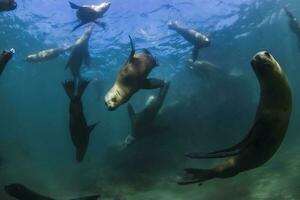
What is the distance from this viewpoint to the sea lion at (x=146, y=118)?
11572mm

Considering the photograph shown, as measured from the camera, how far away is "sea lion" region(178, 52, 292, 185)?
4539mm

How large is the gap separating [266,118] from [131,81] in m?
2.40

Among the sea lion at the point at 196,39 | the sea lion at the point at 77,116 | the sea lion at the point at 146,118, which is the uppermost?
the sea lion at the point at 77,116

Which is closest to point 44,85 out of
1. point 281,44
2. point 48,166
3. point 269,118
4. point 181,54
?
point 48,166

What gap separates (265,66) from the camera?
4488 mm

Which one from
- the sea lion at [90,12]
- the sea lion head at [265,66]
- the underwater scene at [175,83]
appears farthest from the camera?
the underwater scene at [175,83]

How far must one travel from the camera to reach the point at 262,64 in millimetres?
4480

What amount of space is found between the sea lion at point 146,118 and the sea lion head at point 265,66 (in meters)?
6.84

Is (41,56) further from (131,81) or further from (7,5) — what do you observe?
(131,81)

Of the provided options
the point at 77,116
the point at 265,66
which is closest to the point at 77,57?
the point at 77,116

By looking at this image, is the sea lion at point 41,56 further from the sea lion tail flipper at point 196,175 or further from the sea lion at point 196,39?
the sea lion tail flipper at point 196,175

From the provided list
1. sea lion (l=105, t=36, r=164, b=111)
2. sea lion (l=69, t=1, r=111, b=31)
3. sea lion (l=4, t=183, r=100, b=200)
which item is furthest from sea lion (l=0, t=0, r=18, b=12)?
sea lion (l=4, t=183, r=100, b=200)

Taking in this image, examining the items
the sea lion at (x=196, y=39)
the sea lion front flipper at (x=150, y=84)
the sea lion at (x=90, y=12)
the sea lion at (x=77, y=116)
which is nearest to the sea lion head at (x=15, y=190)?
the sea lion at (x=77, y=116)

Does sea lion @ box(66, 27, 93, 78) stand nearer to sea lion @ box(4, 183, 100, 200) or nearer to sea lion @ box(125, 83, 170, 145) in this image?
sea lion @ box(125, 83, 170, 145)
